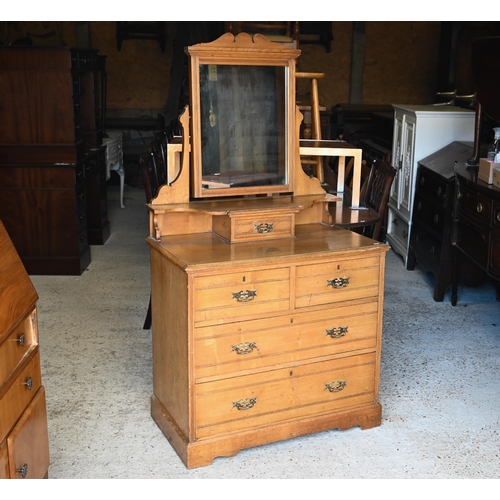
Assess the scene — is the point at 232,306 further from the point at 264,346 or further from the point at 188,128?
the point at 188,128

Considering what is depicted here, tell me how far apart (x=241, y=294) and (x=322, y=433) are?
34.6 inches

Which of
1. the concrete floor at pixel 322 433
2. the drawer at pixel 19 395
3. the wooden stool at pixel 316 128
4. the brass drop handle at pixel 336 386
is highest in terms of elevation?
Answer: the wooden stool at pixel 316 128

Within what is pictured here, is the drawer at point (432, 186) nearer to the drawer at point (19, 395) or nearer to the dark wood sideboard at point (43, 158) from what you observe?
the dark wood sideboard at point (43, 158)

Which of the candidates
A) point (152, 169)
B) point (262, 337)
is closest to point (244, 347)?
point (262, 337)

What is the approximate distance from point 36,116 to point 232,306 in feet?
11.1

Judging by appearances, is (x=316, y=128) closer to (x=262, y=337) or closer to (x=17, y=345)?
(x=262, y=337)

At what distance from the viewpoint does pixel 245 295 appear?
2912 mm

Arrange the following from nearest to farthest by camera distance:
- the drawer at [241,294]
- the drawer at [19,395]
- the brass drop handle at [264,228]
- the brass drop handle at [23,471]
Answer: the drawer at [19,395]
the brass drop handle at [23,471]
the drawer at [241,294]
the brass drop handle at [264,228]

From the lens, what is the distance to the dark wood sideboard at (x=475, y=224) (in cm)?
414

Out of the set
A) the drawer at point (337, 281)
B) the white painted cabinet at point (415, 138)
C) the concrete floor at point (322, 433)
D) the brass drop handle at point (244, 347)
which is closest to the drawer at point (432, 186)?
the white painted cabinet at point (415, 138)

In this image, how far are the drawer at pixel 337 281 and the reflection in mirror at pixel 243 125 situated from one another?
0.53 m

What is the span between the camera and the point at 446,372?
4047mm

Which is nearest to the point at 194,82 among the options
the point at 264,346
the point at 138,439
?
the point at 264,346

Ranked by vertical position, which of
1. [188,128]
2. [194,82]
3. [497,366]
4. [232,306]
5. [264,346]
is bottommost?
[497,366]
